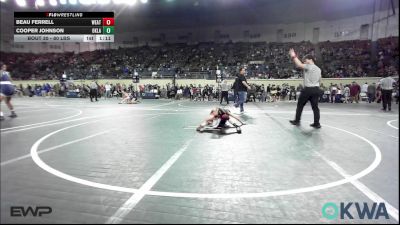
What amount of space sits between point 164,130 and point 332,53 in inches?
1163

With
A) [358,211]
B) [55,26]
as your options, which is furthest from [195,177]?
[55,26]

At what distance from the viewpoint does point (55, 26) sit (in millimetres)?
9508

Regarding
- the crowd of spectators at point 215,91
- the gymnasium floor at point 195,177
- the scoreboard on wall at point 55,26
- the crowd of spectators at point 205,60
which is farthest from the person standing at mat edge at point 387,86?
Result: the crowd of spectators at point 205,60

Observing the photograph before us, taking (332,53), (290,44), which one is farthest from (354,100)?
(290,44)

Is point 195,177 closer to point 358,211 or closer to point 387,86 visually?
point 358,211

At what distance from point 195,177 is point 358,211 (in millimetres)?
1911

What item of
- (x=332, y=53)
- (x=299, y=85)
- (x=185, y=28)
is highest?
(x=185, y=28)

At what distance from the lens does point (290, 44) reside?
3666cm

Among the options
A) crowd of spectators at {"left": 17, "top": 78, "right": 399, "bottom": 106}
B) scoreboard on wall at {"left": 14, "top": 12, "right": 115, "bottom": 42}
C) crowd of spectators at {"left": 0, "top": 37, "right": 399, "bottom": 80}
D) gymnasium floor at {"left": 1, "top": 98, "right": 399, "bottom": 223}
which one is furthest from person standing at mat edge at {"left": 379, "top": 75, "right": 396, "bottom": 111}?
crowd of spectators at {"left": 0, "top": 37, "right": 399, "bottom": 80}

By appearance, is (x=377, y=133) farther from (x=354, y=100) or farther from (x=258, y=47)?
(x=258, y=47)

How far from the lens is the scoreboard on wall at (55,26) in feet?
30.8

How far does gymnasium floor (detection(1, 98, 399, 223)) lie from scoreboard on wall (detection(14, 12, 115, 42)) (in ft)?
13.5

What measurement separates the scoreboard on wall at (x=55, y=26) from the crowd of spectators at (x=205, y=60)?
2097cm

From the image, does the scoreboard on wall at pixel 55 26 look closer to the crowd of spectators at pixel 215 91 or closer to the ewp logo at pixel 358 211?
the ewp logo at pixel 358 211
